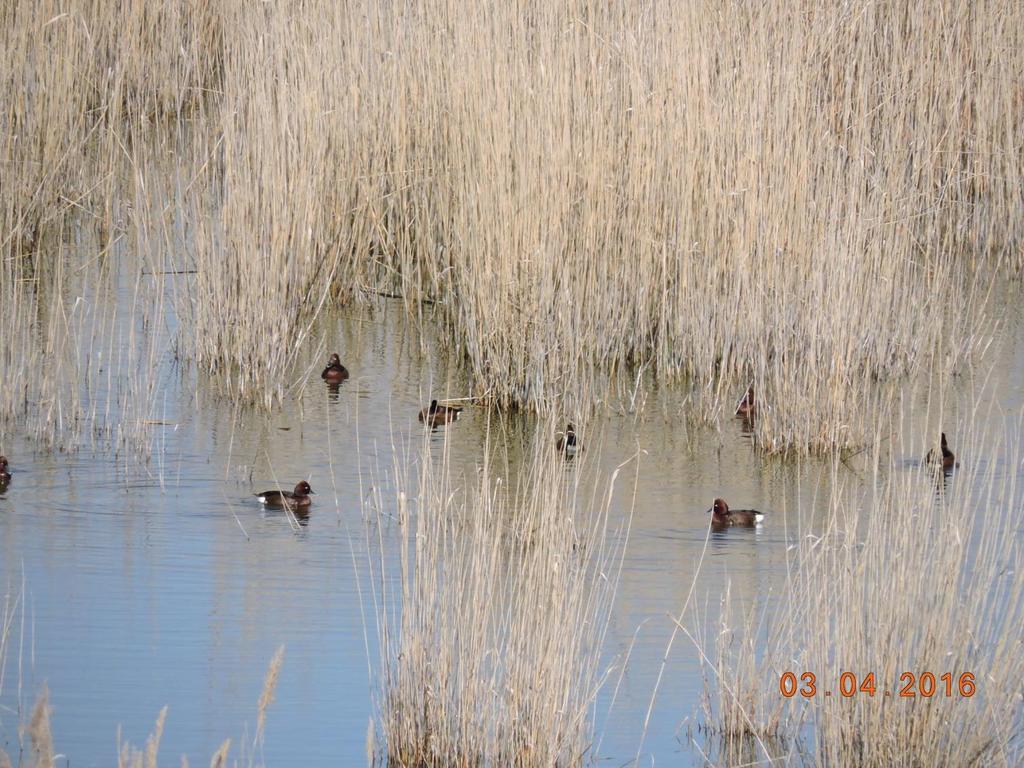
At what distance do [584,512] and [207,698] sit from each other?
2354 mm

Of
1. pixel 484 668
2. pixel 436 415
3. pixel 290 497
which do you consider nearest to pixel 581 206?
pixel 436 415

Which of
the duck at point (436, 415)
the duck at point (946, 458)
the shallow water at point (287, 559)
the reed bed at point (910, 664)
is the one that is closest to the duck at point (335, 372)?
the shallow water at point (287, 559)

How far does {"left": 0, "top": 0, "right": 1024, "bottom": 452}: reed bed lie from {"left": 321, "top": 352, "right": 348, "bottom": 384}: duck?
0.22 meters

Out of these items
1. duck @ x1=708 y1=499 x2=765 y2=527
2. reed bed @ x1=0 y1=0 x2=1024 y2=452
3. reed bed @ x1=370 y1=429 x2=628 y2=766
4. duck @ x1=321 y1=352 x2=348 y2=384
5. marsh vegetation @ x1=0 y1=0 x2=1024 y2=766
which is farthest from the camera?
duck @ x1=321 y1=352 x2=348 y2=384

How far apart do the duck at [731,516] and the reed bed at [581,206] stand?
3.89ft

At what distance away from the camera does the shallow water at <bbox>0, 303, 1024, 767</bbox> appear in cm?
515

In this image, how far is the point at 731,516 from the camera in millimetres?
7055

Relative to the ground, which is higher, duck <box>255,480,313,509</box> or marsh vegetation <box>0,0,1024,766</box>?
marsh vegetation <box>0,0,1024,766</box>

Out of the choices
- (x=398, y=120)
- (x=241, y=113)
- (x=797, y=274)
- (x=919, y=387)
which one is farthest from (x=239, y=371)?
(x=919, y=387)

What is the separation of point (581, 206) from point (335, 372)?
1571mm

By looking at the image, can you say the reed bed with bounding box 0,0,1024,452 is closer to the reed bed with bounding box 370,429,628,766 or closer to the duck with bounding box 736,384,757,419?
the duck with bounding box 736,384,757,419
